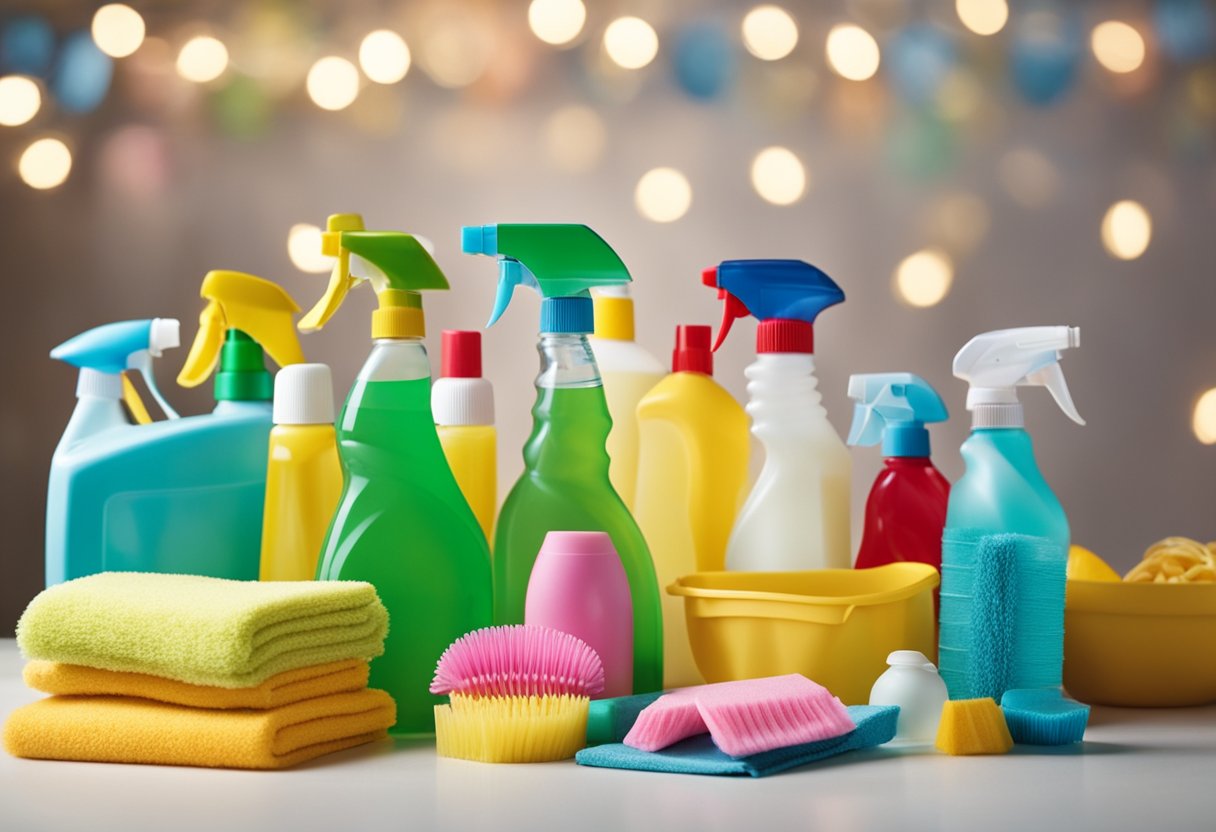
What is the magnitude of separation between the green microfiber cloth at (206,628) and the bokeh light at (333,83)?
702 mm

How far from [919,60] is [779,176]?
0.57 feet

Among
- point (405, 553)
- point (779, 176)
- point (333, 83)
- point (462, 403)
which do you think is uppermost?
point (333, 83)

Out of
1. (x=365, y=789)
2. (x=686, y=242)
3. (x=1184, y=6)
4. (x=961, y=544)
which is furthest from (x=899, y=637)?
(x=1184, y=6)

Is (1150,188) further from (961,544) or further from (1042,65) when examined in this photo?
(961,544)

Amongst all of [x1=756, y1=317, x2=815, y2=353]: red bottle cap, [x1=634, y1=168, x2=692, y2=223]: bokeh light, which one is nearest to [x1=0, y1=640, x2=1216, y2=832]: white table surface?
[x1=756, y1=317, x2=815, y2=353]: red bottle cap

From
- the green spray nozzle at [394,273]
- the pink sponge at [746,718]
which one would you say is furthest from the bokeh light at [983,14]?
the pink sponge at [746,718]

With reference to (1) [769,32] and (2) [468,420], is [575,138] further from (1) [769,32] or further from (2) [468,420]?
(2) [468,420]

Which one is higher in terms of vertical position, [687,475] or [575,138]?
[575,138]

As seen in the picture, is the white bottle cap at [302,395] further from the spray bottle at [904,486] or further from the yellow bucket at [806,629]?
the spray bottle at [904,486]

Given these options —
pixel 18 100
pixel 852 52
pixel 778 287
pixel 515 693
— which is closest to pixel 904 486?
pixel 778 287

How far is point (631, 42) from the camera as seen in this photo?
1353mm

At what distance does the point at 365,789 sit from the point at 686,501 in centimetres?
42

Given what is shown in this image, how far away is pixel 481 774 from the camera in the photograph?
0.75m

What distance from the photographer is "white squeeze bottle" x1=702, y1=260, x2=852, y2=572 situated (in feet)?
3.30
